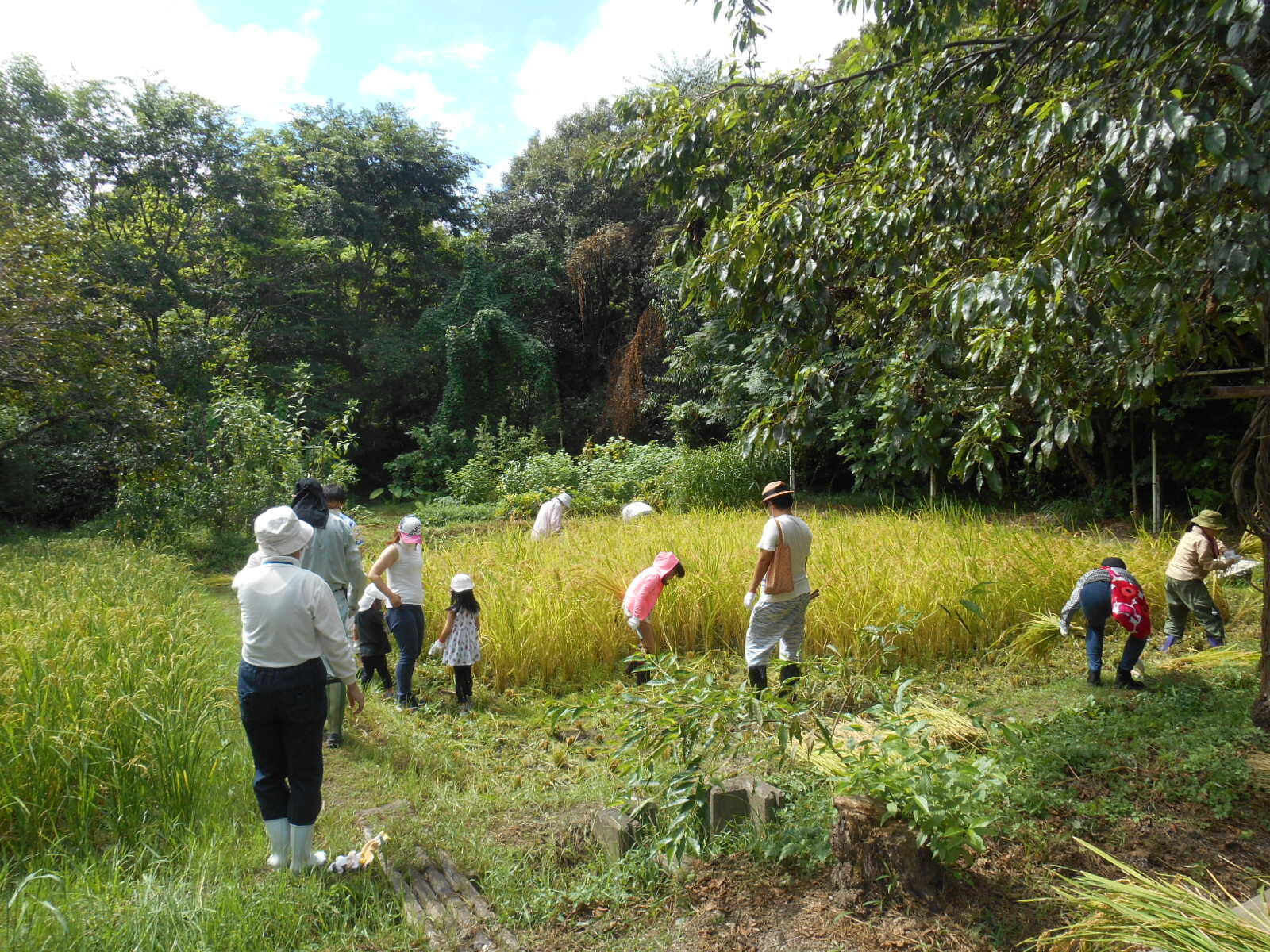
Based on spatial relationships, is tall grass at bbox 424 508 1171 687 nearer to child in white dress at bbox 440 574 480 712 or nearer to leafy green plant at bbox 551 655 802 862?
child in white dress at bbox 440 574 480 712

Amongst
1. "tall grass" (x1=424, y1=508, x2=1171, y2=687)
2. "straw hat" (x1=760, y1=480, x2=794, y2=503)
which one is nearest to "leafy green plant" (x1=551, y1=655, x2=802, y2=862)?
"straw hat" (x1=760, y1=480, x2=794, y2=503)

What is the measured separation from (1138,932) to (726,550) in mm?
5282

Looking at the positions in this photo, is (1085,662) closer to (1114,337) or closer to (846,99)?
(1114,337)

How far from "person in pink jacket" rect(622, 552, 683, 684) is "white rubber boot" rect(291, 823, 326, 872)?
2823 mm

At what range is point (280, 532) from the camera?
3318 millimetres

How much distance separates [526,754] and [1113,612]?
3.79 meters

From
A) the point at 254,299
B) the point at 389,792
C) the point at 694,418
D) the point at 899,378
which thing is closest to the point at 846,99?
the point at 899,378

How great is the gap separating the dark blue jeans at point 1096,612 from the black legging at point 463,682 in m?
4.12

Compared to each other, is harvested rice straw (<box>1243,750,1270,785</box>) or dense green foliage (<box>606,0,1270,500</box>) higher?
dense green foliage (<box>606,0,1270,500</box>)

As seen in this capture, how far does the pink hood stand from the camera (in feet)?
19.1

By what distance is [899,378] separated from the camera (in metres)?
3.99

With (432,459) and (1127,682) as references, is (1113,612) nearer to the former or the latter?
(1127,682)

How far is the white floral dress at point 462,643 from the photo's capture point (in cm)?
543

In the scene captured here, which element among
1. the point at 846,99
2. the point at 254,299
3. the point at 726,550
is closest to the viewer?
the point at 846,99
